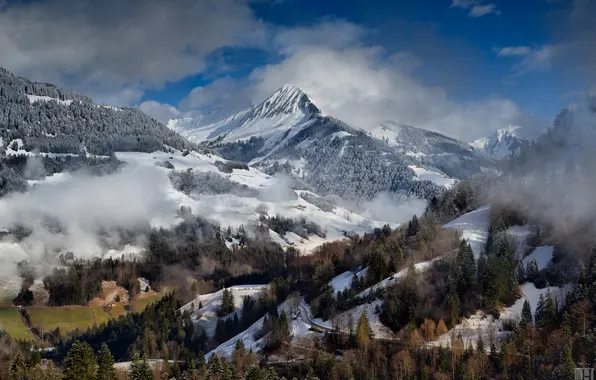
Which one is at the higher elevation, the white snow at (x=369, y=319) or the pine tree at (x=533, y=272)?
the pine tree at (x=533, y=272)

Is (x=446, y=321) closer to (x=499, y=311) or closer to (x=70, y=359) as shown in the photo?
(x=499, y=311)

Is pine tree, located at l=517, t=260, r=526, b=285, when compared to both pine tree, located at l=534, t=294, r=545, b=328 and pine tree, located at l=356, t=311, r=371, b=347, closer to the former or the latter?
pine tree, located at l=534, t=294, r=545, b=328

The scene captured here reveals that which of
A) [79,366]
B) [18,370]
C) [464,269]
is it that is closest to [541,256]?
[464,269]

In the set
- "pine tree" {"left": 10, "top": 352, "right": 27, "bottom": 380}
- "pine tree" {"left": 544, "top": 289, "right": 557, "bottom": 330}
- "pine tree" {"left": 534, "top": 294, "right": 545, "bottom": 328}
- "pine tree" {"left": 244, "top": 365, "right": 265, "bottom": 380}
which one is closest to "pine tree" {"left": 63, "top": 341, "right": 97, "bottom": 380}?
"pine tree" {"left": 10, "top": 352, "right": 27, "bottom": 380}

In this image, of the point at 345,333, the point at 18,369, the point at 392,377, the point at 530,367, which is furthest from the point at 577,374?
the point at 18,369

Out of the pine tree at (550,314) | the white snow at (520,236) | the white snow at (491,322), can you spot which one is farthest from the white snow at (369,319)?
the white snow at (520,236)

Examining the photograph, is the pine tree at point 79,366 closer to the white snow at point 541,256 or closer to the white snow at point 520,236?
the white snow at point 541,256
